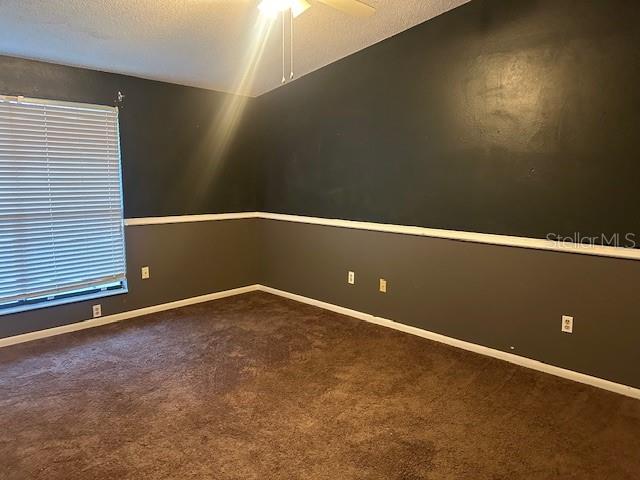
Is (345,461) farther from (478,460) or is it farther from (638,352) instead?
(638,352)

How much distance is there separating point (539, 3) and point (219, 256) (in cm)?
357

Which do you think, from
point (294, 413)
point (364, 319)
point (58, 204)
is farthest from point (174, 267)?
point (294, 413)

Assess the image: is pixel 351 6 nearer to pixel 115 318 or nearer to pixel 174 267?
pixel 174 267

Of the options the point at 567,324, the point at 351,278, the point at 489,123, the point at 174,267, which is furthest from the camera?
the point at 174,267

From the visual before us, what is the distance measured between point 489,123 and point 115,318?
355 cm

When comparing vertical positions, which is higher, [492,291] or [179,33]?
[179,33]

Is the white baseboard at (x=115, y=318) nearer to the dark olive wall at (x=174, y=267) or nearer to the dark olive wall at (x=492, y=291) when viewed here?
the dark olive wall at (x=174, y=267)

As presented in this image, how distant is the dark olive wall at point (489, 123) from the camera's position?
101 inches

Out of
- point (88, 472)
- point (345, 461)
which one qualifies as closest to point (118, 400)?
point (88, 472)

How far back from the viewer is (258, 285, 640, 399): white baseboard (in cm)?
264

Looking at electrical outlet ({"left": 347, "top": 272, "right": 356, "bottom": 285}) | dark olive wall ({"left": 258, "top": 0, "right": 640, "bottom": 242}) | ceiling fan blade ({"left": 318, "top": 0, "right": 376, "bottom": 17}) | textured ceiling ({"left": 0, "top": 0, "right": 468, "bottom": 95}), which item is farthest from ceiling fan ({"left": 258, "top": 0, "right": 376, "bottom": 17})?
electrical outlet ({"left": 347, "top": 272, "right": 356, "bottom": 285})

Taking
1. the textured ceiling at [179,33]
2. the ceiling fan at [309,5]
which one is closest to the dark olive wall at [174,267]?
the textured ceiling at [179,33]

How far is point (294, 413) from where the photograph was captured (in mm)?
2377

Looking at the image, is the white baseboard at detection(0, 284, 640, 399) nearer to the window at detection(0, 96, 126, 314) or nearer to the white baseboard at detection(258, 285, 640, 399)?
the white baseboard at detection(258, 285, 640, 399)
